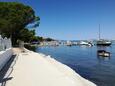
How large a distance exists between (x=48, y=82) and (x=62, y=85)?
1155 millimetres

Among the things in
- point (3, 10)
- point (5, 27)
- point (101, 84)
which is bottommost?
point (101, 84)

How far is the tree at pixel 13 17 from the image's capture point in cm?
6372

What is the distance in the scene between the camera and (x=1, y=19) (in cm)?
6391

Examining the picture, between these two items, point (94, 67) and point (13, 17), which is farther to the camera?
point (13, 17)

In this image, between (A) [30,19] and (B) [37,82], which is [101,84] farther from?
(A) [30,19]

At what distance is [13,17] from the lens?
63344 millimetres

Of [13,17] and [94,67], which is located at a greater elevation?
[13,17]

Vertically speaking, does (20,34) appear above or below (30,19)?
below

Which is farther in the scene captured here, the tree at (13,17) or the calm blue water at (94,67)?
the tree at (13,17)

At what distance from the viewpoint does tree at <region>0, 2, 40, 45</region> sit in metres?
63.7

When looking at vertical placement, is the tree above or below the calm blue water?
above

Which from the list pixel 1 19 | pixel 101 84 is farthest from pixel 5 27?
pixel 101 84

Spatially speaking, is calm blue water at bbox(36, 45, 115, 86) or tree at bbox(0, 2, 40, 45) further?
tree at bbox(0, 2, 40, 45)

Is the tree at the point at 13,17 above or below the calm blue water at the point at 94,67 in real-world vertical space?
above
